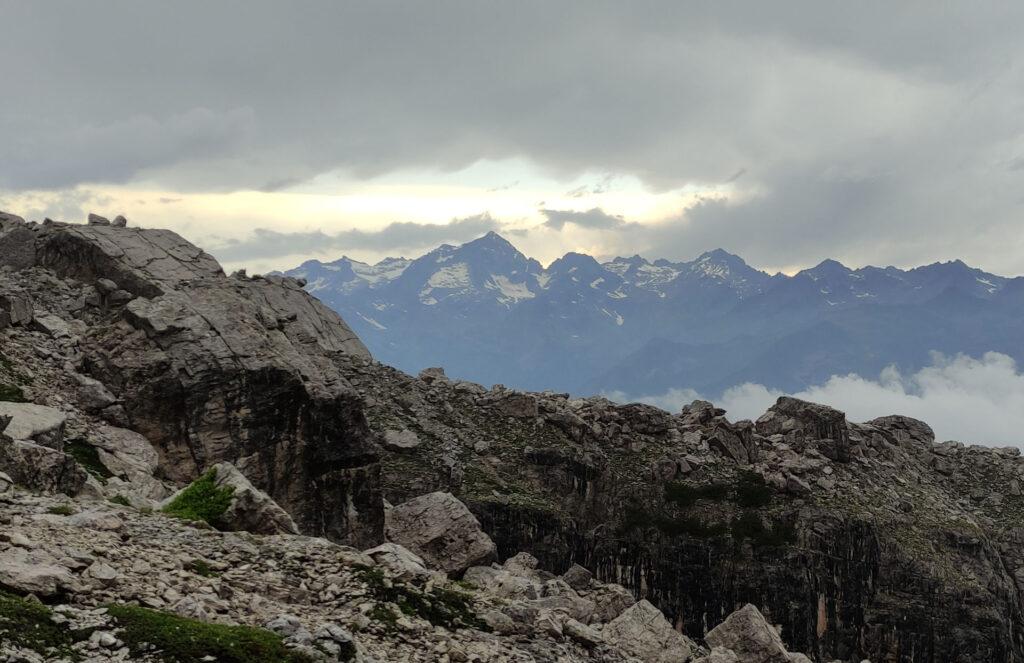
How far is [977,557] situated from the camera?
92.6 metres

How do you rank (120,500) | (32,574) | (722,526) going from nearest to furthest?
(32,574) → (120,500) → (722,526)

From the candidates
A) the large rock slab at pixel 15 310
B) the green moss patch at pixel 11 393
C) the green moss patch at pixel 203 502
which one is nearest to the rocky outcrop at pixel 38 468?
the green moss patch at pixel 203 502

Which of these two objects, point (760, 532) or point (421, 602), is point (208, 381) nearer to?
point (421, 602)

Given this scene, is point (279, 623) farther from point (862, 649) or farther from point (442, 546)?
point (862, 649)

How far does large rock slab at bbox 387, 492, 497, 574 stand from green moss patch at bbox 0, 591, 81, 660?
3637cm

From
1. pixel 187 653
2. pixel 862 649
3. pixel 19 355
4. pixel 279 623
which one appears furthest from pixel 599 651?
pixel 862 649

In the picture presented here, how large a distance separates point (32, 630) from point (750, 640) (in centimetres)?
3986

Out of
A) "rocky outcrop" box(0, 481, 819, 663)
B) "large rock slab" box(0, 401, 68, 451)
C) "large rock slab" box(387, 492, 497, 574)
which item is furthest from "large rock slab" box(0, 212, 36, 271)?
"rocky outcrop" box(0, 481, 819, 663)

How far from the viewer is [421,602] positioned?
2836cm

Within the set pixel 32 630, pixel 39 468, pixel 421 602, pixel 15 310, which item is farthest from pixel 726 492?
pixel 32 630

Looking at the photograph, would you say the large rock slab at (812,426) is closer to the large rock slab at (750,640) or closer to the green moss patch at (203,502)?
the large rock slab at (750,640)

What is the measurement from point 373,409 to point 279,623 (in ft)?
227

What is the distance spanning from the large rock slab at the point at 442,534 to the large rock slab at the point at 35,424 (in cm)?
2578

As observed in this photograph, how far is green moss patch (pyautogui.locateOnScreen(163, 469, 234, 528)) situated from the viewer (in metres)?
31.1
